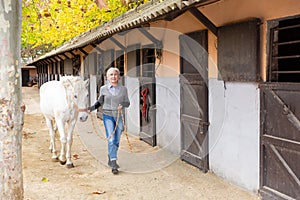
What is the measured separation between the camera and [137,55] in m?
8.85

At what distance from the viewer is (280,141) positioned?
412 centimetres

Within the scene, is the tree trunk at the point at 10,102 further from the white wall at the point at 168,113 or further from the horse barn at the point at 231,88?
the white wall at the point at 168,113

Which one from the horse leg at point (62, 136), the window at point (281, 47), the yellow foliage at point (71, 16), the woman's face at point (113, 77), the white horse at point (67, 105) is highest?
the yellow foliage at point (71, 16)

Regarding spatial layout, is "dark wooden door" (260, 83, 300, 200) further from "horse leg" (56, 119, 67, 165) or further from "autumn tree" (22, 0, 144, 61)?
"autumn tree" (22, 0, 144, 61)

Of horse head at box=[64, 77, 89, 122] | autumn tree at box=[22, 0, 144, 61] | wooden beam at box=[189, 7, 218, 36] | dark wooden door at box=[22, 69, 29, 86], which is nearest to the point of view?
wooden beam at box=[189, 7, 218, 36]

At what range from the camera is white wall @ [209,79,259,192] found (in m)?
4.64

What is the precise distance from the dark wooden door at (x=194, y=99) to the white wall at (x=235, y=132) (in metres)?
0.16

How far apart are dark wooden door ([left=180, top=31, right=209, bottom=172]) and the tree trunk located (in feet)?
10.2

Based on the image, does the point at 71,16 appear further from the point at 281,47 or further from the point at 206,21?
the point at 281,47

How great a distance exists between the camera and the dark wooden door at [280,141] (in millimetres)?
3918

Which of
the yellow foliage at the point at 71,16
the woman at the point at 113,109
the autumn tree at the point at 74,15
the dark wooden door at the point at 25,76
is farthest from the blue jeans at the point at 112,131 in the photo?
the dark wooden door at the point at 25,76

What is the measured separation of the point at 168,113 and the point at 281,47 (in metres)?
3.33

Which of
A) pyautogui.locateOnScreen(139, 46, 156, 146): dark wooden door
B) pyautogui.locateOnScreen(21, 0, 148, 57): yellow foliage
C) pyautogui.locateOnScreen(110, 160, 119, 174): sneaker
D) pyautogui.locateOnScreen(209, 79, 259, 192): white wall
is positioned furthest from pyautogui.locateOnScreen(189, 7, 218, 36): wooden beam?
pyautogui.locateOnScreen(21, 0, 148, 57): yellow foliage

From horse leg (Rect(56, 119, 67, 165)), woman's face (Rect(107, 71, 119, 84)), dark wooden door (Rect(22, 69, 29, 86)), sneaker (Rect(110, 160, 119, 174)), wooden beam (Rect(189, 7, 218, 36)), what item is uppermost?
dark wooden door (Rect(22, 69, 29, 86))
